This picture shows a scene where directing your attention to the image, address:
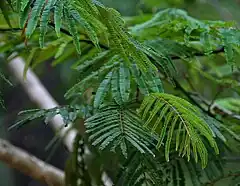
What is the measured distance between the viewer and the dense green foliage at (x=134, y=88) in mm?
349

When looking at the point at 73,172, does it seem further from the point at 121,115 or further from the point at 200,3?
the point at 200,3

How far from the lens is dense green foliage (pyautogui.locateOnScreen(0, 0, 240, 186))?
1.15 feet

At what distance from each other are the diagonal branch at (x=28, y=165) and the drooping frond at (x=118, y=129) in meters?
0.26

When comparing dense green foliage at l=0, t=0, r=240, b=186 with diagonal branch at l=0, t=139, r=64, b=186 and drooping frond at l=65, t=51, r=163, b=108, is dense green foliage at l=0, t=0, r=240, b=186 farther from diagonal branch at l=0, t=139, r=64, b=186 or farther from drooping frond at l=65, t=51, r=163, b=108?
diagonal branch at l=0, t=139, r=64, b=186

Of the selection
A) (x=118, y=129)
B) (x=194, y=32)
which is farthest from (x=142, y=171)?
(x=194, y=32)

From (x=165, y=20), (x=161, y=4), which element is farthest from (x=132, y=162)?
(x=161, y=4)

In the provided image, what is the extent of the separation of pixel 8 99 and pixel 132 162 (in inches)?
45.1

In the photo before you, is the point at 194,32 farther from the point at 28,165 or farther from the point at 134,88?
the point at 28,165

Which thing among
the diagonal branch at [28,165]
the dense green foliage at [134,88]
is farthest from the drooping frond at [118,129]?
the diagonal branch at [28,165]

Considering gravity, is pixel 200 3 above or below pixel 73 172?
below

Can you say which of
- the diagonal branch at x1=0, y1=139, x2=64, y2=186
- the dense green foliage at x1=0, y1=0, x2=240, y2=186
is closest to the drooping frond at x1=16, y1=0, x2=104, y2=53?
the dense green foliage at x1=0, y1=0, x2=240, y2=186

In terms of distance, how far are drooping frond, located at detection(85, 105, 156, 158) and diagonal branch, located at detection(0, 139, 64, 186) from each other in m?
0.26

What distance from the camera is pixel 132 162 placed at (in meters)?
0.43

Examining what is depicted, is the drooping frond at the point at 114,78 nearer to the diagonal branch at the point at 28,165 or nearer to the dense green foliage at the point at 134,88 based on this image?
the dense green foliage at the point at 134,88
